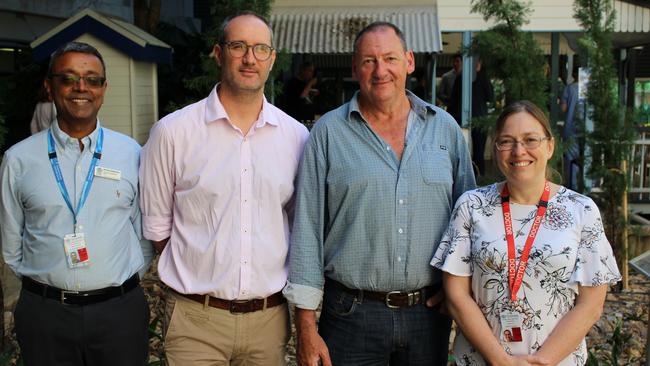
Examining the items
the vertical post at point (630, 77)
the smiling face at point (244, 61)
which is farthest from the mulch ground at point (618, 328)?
the vertical post at point (630, 77)

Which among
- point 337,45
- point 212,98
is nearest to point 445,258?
point 212,98

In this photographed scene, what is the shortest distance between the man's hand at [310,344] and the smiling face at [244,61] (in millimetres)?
1030

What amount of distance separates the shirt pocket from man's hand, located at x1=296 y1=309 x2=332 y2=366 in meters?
0.79

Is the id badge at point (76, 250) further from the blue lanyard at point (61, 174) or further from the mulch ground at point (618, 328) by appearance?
the mulch ground at point (618, 328)

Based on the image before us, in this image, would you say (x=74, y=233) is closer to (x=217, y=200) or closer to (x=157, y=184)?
(x=157, y=184)

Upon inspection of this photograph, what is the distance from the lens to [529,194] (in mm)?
3012

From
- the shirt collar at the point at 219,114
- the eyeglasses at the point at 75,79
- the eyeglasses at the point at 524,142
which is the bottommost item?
the eyeglasses at the point at 524,142

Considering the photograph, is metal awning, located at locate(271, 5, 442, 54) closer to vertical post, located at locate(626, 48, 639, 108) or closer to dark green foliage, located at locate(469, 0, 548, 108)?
dark green foliage, located at locate(469, 0, 548, 108)

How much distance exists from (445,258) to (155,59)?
6925 mm

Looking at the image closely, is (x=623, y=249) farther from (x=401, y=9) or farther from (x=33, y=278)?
(x=401, y=9)

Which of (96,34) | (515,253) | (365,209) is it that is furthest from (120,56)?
(515,253)

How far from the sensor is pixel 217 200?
3213 mm

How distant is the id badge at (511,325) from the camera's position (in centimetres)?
292

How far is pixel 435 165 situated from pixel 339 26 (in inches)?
392
